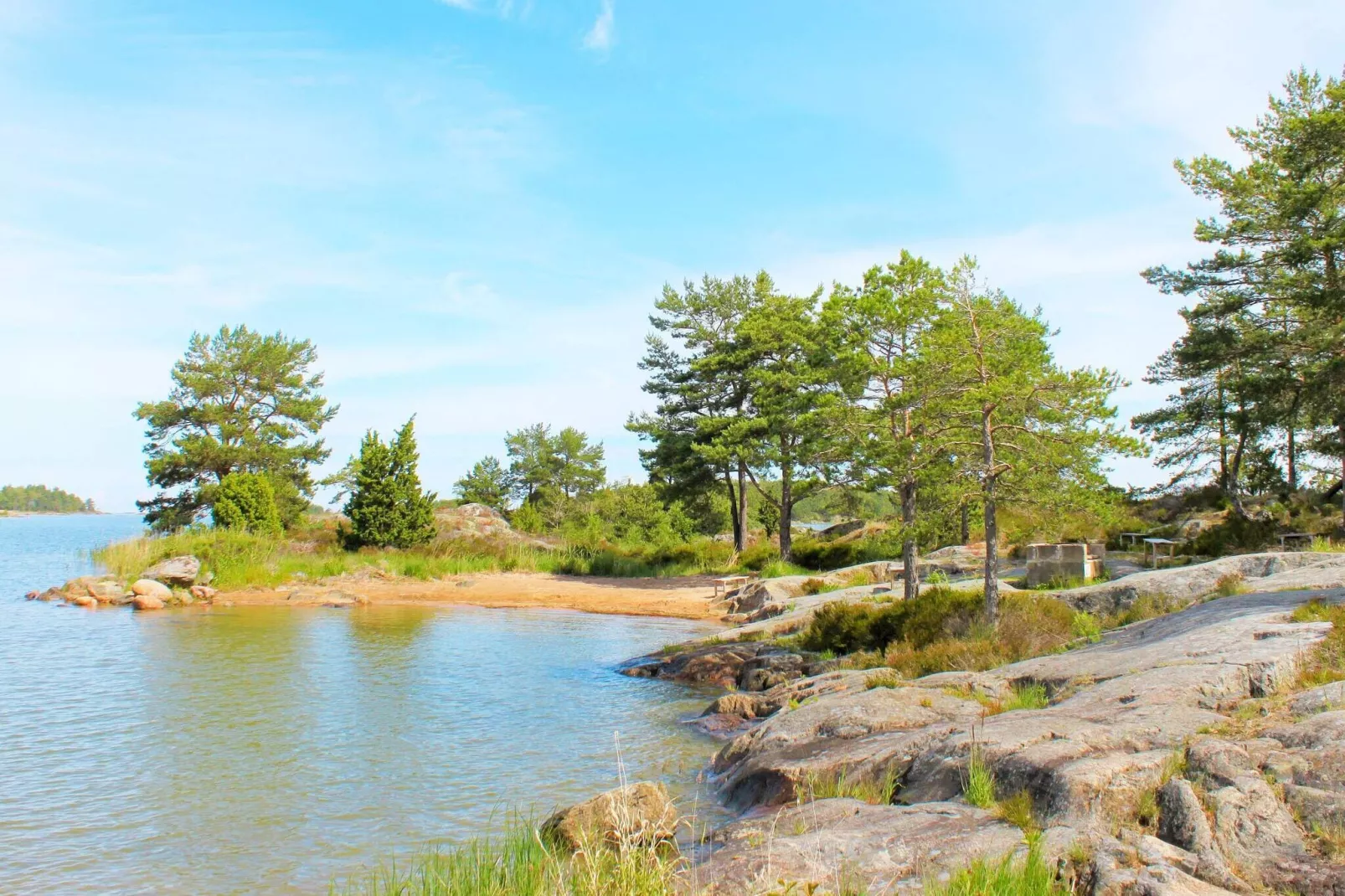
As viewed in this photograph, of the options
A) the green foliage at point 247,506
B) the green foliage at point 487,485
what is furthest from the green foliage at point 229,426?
the green foliage at point 487,485

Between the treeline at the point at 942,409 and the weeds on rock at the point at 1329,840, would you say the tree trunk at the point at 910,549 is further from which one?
the weeds on rock at the point at 1329,840

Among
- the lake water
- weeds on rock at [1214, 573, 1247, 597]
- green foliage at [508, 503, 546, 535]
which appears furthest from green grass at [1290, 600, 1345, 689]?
green foliage at [508, 503, 546, 535]

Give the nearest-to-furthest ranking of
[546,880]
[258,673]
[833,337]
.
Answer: [546,880], [258,673], [833,337]

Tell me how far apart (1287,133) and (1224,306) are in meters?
5.31

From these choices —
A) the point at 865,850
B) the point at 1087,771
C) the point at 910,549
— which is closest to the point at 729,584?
the point at 910,549

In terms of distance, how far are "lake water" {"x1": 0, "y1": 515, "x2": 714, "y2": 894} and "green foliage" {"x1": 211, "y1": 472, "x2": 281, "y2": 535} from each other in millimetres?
16011

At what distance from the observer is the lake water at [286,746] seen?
26.0ft

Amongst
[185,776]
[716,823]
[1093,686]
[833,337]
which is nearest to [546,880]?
[716,823]

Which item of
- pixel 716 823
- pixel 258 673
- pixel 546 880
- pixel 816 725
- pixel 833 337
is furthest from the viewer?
pixel 833 337

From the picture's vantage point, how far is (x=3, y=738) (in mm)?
11891

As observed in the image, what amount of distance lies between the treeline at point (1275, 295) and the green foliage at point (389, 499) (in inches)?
1165

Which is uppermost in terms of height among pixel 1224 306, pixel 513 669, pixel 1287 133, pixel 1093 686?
pixel 1287 133

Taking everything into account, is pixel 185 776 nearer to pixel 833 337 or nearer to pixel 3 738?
pixel 3 738

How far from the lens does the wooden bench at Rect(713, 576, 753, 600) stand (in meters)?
31.4
